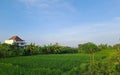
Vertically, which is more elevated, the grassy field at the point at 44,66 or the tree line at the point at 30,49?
the tree line at the point at 30,49

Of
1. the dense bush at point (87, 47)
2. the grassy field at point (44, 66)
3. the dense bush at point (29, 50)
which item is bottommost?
the grassy field at point (44, 66)

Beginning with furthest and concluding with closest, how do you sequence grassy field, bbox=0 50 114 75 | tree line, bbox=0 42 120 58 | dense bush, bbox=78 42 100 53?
tree line, bbox=0 42 120 58 → grassy field, bbox=0 50 114 75 → dense bush, bbox=78 42 100 53

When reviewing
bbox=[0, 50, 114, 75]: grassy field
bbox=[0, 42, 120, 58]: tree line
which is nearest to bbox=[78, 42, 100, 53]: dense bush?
bbox=[0, 50, 114, 75]: grassy field

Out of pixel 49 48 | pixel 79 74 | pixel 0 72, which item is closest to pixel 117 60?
pixel 79 74

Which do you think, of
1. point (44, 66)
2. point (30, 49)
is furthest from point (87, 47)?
point (30, 49)

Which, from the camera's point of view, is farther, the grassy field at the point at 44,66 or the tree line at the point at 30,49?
the tree line at the point at 30,49

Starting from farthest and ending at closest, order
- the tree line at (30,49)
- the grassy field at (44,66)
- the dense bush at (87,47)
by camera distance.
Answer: the tree line at (30,49) → the grassy field at (44,66) → the dense bush at (87,47)

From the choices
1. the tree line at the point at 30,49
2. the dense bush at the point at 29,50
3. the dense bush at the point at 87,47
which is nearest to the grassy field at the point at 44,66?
the dense bush at the point at 87,47

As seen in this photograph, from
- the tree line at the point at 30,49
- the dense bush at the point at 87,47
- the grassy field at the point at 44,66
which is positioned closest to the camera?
the dense bush at the point at 87,47

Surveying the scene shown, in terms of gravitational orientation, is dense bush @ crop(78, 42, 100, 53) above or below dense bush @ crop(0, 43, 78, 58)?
below

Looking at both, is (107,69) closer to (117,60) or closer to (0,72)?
(117,60)

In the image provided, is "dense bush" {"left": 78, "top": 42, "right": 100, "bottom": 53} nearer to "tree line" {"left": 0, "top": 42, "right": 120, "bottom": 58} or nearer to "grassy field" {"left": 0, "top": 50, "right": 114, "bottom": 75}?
"grassy field" {"left": 0, "top": 50, "right": 114, "bottom": 75}

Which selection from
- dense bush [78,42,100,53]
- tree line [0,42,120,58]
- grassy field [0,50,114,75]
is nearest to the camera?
dense bush [78,42,100,53]

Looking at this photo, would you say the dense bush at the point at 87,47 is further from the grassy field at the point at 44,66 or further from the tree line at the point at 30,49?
the tree line at the point at 30,49
